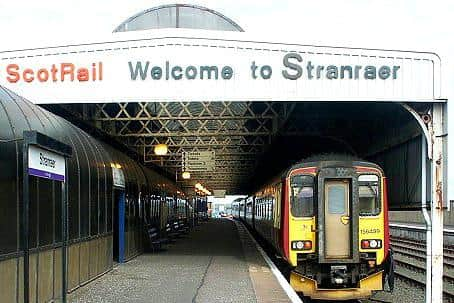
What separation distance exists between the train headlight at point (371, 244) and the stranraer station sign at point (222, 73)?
3198 mm

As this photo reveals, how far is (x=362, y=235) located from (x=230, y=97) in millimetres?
4094

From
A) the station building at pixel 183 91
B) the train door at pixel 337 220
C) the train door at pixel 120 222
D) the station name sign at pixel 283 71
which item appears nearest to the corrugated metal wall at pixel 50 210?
the station building at pixel 183 91

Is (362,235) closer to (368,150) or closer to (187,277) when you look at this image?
(187,277)

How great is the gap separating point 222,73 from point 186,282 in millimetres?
4553

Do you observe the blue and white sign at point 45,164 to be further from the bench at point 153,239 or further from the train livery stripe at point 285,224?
the bench at point 153,239

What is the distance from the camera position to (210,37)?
43.0ft

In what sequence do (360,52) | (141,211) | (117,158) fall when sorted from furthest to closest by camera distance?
(141,211) → (117,158) → (360,52)

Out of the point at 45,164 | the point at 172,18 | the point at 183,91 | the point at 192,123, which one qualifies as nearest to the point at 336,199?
the point at 183,91

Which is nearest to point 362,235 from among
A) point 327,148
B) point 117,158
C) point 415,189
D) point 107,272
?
point 415,189

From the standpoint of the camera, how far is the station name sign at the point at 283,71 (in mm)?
12945

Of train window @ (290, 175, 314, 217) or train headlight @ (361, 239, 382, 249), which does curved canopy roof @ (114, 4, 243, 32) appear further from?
train headlight @ (361, 239, 382, 249)

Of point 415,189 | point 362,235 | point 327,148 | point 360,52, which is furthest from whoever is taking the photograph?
point 327,148

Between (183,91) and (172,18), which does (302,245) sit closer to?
(183,91)

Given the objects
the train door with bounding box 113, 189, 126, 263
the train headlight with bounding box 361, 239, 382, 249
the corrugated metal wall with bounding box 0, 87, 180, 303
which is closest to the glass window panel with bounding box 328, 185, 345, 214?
the train headlight with bounding box 361, 239, 382, 249
